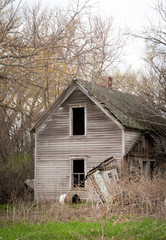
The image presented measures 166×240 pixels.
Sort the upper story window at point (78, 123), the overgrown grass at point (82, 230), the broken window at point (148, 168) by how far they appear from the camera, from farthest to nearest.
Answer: the upper story window at point (78, 123), the broken window at point (148, 168), the overgrown grass at point (82, 230)

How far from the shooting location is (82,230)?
10.3 m

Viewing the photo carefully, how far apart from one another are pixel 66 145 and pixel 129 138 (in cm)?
342

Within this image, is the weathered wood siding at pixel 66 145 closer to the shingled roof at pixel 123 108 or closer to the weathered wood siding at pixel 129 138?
the weathered wood siding at pixel 129 138

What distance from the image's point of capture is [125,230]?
10172 mm

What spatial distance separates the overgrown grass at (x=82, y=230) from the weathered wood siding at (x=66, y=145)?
8582 mm

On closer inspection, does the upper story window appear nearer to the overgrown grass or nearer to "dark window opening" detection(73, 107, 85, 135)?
"dark window opening" detection(73, 107, 85, 135)

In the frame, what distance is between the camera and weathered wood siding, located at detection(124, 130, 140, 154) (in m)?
20.0

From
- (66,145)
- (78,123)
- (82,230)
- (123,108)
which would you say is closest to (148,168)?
(123,108)

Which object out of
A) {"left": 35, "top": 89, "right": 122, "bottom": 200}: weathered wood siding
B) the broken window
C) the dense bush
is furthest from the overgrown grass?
the dense bush

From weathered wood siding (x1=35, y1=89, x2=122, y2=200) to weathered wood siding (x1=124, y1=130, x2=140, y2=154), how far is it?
1.06 ft

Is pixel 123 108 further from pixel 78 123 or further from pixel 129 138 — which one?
pixel 78 123

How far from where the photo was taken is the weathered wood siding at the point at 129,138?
20.0m

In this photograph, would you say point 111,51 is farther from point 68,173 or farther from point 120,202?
point 120,202

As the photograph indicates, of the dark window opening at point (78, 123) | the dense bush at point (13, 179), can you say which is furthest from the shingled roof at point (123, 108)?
the dense bush at point (13, 179)
